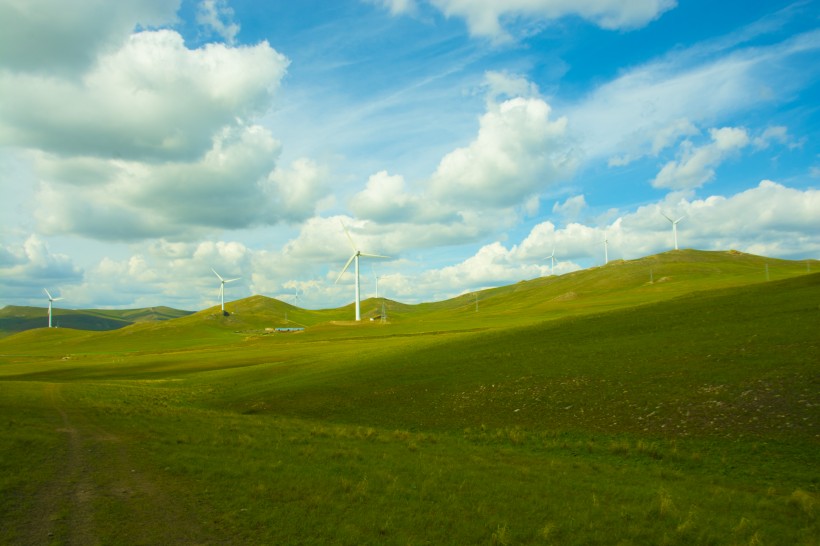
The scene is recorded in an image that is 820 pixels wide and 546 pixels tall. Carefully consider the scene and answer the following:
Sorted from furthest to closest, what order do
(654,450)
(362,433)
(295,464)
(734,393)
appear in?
(362,433), (734,393), (654,450), (295,464)

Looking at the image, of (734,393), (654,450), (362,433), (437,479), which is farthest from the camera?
(362,433)

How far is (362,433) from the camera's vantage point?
2806 centimetres

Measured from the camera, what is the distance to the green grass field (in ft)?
45.9

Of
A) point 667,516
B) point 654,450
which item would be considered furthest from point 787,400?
point 667,516

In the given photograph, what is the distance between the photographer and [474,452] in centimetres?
2331

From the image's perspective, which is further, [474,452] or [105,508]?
[474,452]

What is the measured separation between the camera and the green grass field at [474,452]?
13984mm

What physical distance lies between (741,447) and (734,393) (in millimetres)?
6127

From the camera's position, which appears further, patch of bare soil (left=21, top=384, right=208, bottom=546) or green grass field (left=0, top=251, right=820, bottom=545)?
green grass field (left=0, top=251, right=820, bottom=545)

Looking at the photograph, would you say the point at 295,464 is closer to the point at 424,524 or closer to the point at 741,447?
the point at 424,524

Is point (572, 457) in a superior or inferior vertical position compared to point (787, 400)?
inferior

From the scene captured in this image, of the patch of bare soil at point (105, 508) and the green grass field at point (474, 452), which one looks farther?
the green grass field at point (474, 452)

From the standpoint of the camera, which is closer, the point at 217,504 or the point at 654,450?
the point at 217,504

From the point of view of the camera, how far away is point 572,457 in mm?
22438
